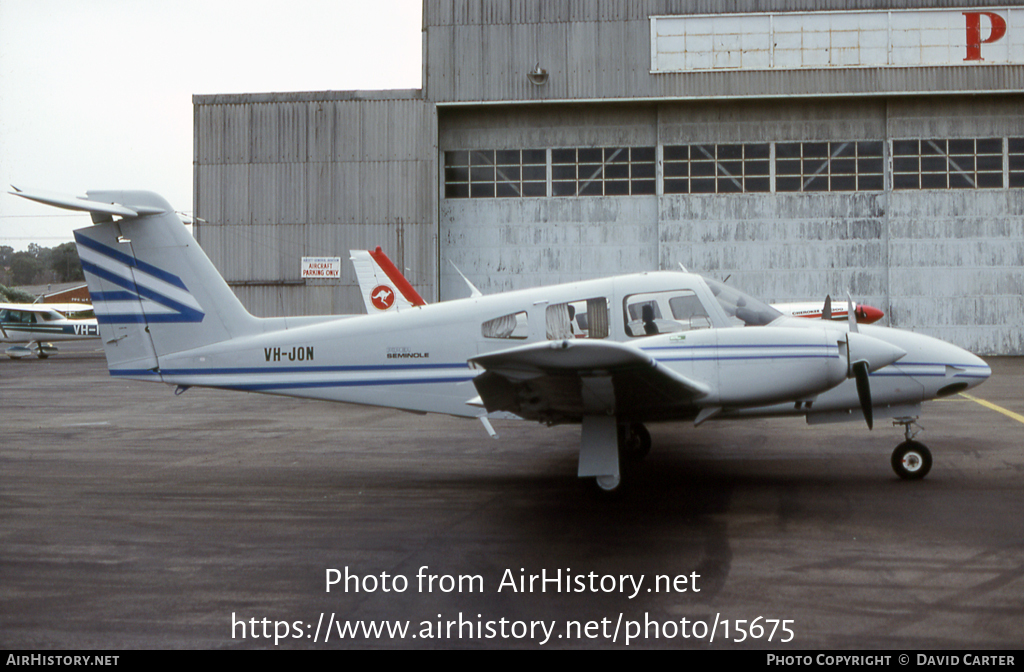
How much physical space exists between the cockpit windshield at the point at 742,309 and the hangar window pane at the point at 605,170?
20113mm

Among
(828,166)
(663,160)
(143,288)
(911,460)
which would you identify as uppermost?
(663,160)

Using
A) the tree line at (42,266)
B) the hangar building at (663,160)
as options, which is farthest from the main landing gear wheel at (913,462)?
the tree line at (42,266)

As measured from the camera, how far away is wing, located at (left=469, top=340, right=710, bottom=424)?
19.5 ft

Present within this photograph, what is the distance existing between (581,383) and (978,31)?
85.4 feet

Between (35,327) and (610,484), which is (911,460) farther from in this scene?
(35,327)

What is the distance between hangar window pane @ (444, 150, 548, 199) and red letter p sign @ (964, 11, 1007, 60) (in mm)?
14368

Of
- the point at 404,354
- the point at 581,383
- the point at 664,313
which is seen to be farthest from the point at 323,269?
the point at 581,383

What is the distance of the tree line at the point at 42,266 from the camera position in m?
109

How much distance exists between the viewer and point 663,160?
27.5 metres

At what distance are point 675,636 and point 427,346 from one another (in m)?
4.75

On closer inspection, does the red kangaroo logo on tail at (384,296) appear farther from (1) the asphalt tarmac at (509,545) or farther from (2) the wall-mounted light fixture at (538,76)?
(2) the wall-mounted light fixture at (538,76)

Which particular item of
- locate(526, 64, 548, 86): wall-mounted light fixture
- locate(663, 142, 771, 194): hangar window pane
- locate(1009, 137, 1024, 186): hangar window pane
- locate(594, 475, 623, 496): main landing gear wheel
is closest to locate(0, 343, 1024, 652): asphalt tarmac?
locate(594, 475, 623, 496): main landing gear wheel

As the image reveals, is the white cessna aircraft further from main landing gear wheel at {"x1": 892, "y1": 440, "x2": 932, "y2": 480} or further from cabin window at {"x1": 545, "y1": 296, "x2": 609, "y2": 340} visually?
main landing gear wheel at {"x1": 892, "y1": 440, "x2": 932, "y2": 480}
